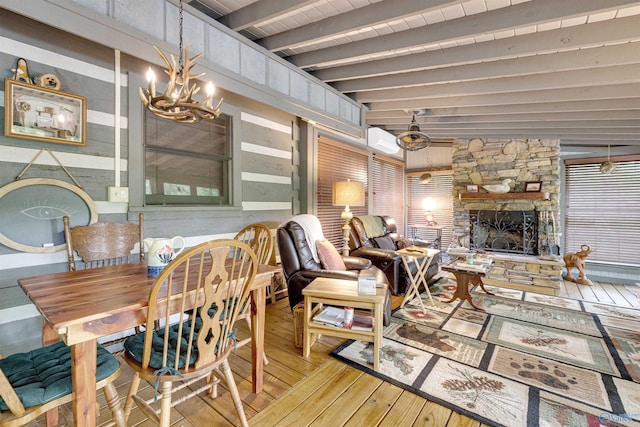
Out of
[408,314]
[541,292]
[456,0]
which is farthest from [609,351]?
[456,0]

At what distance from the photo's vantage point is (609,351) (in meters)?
2.47

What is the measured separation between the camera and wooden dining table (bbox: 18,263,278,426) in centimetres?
110

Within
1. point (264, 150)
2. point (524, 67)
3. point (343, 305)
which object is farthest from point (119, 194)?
point (524, 67)

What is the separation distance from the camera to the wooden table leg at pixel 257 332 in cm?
182

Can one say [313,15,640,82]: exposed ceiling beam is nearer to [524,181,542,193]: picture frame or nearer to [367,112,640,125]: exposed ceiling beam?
[367,112,640,125]: exposed ceiling beam

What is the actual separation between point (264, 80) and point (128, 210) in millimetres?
1766

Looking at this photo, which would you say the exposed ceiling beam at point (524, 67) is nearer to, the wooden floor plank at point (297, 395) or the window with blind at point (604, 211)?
the wooden floor plank at point (297, 395)

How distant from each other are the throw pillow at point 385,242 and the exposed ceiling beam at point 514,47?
240 cm

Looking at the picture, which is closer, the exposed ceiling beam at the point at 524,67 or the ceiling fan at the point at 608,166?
the exposed ceiling beam at the point at 524,67

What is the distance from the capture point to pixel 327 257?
9.70 ft

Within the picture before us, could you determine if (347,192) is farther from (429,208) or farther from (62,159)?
(429,208)

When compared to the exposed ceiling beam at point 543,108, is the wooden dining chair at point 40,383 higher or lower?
lower

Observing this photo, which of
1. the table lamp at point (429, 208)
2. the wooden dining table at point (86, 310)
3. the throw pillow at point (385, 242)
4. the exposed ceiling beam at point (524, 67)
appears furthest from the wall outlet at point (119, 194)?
the table lamp at point (429, 208)

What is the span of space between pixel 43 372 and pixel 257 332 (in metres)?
0.99
